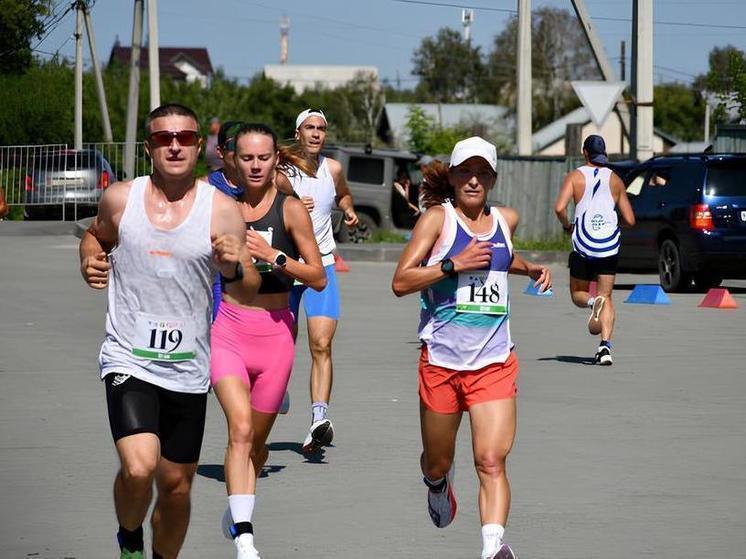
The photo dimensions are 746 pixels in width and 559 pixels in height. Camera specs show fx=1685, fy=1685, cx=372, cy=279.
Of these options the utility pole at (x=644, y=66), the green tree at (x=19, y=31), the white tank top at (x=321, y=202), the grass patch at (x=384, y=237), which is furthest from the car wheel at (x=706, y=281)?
the green tree at (x=19, y=31)

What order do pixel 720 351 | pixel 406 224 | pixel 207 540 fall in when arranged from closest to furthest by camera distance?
pixel 207 540, pixel 720 351, pixel 406 224

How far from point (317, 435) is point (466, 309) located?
262cm

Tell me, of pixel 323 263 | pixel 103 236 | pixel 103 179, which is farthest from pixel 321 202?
pixel 103 179

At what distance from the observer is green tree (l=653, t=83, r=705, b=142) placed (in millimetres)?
122125

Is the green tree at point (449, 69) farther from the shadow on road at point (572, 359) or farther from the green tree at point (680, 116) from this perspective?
the shadow on road at point (572, 359)

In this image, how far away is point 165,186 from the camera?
19.6ft

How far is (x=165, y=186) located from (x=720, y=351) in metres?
9.96

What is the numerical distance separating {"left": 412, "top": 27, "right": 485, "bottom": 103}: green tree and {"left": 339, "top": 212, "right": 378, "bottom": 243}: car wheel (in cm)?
9294

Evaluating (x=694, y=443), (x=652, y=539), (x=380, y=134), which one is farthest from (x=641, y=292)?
(x=380, y=134)

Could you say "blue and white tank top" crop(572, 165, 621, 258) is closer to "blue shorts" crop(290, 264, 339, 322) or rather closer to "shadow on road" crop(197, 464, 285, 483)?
"blue shorts" crop(290, 264, 339, 322)

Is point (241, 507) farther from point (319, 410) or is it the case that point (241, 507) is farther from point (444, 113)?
point (444, 113)

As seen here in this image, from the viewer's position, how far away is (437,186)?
23.2ft

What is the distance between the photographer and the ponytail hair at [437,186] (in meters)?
7.05

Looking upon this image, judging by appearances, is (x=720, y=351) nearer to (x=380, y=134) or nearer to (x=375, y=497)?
(x=375, y=497)
